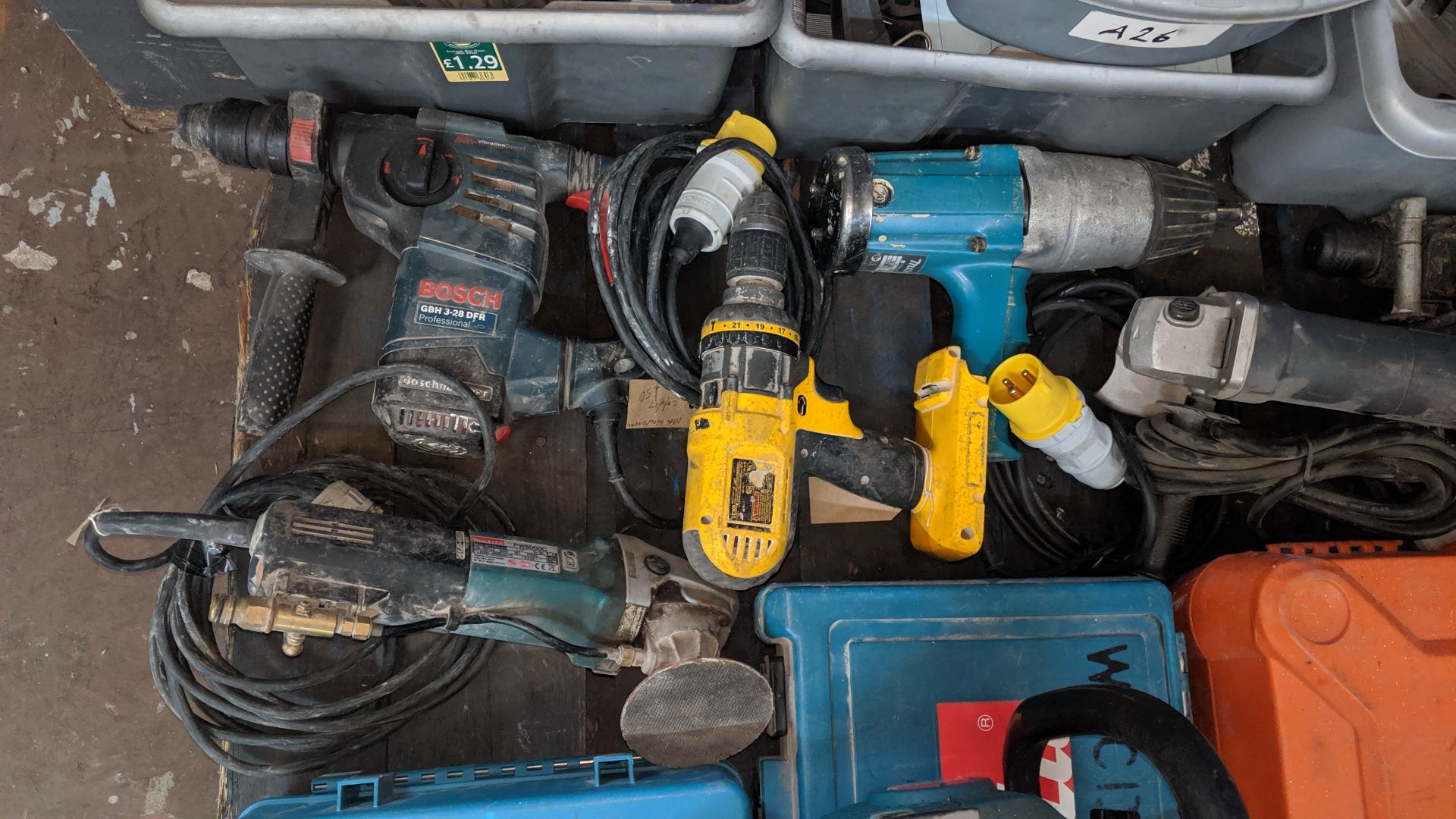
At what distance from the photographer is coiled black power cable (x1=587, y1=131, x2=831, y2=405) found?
0.95 m

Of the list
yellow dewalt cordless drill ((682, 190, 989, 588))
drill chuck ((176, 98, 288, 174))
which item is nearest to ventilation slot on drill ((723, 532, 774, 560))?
yellow dewalt cordless drill ((682, 190, 989, 588))

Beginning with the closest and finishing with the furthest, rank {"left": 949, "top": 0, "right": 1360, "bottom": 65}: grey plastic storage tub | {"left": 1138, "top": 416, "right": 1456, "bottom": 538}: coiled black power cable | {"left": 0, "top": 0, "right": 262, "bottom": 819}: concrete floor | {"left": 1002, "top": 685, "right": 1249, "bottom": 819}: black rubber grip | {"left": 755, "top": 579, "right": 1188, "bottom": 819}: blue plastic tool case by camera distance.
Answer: {"left": 1002, "top": 685, "right": 1249, "bottom": 819}: black rubber grip
{"left": 949, "top": 0, "right": 1360, "bottom": 65}: grey plastic storage tub
{"left": 755, "top": 579, "right": 1188, "bottom": 819}: blue plastic tool case
{"left": 1138, "top": 416, "right": 1456, "bottom": 538}: coiled black power cable
{"left": 0, "top": 0, "right": 262, "bottom": 819}: concrete floor

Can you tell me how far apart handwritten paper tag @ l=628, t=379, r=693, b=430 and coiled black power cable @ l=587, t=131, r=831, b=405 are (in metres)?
0.04

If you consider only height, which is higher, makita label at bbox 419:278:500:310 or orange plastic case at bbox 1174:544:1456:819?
makita label at bbox 419:278:500:310

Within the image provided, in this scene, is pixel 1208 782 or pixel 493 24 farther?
pixel 493 24

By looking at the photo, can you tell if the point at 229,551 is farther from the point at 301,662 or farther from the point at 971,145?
the point at 971,145

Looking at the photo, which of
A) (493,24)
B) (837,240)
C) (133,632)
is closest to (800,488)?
(837,240)

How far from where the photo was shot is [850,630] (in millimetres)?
938

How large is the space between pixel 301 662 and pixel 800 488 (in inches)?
24.2

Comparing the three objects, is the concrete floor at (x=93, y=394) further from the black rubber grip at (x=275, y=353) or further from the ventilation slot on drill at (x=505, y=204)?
the ventilation slot on drill at (x=505, y=204)

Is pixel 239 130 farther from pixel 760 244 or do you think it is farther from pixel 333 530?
pixel 760 244

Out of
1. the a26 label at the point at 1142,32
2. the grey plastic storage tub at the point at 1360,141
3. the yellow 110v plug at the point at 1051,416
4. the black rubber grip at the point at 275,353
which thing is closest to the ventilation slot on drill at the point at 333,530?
the black rubber grip at the point at 275,353

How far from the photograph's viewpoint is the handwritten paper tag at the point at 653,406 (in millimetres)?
1063

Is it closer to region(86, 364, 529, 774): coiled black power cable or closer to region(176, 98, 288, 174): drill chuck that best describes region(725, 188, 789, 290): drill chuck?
region(86, 364, 529, 774): coiled black power cable
